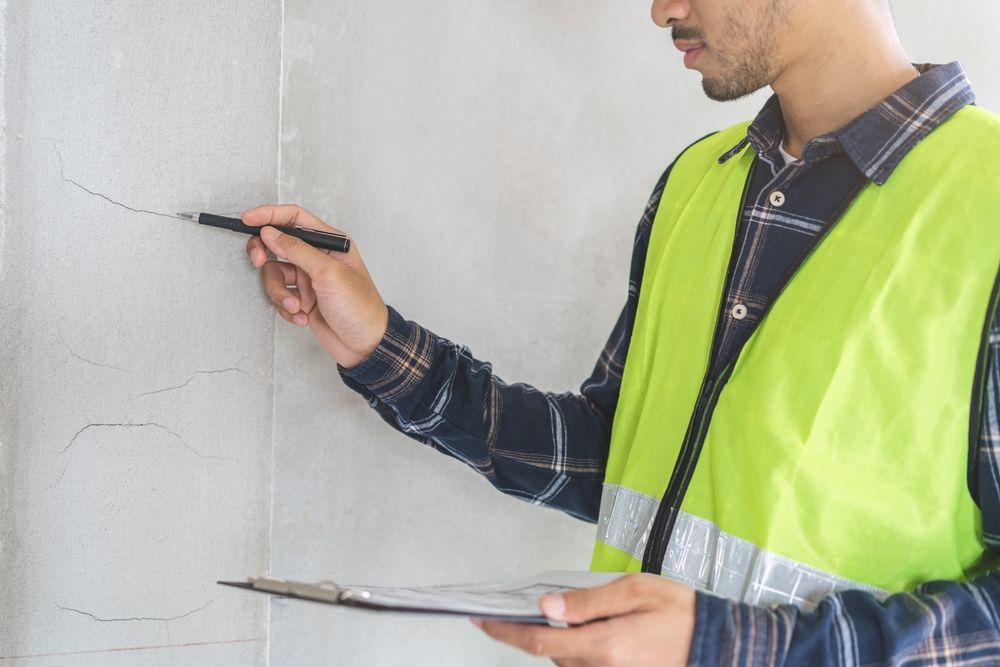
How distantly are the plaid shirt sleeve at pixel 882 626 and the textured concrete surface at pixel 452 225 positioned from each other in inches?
25.1

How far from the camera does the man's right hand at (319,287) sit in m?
1.03

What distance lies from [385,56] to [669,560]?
30.9 inches

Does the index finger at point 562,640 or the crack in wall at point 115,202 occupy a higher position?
the crack in wall at point 115,202

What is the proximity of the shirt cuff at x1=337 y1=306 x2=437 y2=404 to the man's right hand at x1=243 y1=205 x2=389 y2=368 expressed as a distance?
0.01 metres

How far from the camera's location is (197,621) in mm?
1009

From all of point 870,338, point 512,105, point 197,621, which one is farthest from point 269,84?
point 870,338

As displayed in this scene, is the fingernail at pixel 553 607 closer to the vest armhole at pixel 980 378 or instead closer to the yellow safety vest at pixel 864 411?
the yellow safety vest at pixel 864 411

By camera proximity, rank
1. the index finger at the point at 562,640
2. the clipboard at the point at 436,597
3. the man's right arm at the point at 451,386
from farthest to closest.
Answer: the man's right arm at the point at 451,386 → the index finger at the point at 562,640 → the clipboard at the point at 436,597

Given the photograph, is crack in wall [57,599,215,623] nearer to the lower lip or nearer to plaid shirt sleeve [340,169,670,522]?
plaid shirt sleeve [340,169,670,522]

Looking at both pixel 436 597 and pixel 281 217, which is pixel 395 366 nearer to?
pixel 281 217

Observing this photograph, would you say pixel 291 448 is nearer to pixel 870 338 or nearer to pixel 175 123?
pixel 175 123

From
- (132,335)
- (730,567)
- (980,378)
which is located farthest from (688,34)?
(132,335)

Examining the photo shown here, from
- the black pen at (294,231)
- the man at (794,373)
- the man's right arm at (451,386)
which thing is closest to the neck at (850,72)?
the man at (794,373)

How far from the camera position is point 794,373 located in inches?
37.2
